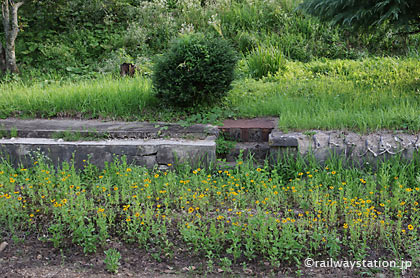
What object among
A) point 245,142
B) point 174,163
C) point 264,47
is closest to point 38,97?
point 174,163

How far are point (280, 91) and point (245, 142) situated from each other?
1.56 meters

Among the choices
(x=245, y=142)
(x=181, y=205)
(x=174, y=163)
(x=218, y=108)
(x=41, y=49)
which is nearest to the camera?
(x=181, y=205)

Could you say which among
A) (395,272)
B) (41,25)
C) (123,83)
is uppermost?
(41,25)

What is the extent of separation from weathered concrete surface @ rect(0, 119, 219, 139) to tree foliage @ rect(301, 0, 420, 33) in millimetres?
2449

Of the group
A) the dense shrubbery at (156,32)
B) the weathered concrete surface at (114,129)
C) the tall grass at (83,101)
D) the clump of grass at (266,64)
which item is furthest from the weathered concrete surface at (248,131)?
the dense shrubbery at (156,32)

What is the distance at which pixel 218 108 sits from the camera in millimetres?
6023

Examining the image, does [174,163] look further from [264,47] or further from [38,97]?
[264,47]

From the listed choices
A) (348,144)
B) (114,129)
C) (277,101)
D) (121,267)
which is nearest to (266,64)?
(277,101)

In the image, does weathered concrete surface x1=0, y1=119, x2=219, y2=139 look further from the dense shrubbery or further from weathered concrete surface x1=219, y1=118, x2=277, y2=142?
the dense shrubbery

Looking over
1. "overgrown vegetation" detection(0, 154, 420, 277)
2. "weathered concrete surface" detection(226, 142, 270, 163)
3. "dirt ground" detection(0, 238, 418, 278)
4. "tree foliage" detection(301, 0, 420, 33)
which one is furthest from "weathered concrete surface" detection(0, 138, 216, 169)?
"tree foliage" detection(301, 0, 420, 33)

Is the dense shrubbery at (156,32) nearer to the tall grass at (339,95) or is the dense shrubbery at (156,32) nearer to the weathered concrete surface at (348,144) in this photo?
the tall grass at (339,95)

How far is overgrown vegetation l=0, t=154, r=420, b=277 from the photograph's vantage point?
3539mm

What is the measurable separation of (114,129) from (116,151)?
1.57 ft

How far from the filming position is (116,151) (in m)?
5.03
